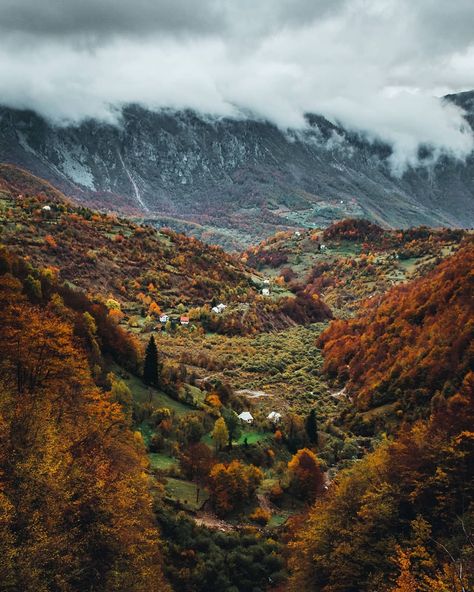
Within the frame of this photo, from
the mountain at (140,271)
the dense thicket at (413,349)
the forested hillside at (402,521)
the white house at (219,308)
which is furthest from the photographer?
the white house at (219,308)

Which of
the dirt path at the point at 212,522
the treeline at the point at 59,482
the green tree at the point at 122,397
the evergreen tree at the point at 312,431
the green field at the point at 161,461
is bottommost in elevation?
the evergreen tree at the point at 312,431

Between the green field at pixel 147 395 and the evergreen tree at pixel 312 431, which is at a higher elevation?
the green field at pixel 147 395

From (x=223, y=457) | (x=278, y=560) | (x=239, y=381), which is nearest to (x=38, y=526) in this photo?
(x=278, y=560)

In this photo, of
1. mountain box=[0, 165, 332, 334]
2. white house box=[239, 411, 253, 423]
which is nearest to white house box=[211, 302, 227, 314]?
mountain box=[0, 165, 332, 334]

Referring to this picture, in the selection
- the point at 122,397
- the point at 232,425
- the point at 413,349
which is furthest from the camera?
the point at 413,349

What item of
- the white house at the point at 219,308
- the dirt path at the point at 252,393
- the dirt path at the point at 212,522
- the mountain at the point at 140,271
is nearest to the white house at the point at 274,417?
the dirt path at the point at 252,393

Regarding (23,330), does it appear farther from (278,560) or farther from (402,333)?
(402,333)

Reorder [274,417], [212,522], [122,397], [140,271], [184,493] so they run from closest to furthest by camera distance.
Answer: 1. [212,522]
2. [184,493]
3. [122,397]
4. [274,417]
5. [140,271]

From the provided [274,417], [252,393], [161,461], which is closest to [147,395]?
[161,461]

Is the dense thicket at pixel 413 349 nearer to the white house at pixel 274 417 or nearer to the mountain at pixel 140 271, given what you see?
the white house at pixel 274 417

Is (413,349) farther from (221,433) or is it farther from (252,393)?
(221,433)
